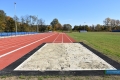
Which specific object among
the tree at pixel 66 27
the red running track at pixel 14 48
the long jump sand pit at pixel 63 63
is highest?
the tree at pixel 66 27

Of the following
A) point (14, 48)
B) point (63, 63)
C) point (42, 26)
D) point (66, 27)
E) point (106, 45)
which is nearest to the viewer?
point (63, 63)

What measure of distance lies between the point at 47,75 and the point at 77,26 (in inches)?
5811

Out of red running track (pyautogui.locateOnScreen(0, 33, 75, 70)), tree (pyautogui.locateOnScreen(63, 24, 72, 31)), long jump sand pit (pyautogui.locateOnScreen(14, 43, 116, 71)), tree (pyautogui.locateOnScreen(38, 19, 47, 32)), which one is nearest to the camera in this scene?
long jump sand pit (pyautogui.locateOnScreen(14, 43, 116, 71))

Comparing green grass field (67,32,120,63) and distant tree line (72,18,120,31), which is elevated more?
distant tree line (72,18,120,31)

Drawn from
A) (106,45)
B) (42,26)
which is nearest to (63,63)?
(106,45)

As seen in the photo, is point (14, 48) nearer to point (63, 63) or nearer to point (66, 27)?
point (63, 63)

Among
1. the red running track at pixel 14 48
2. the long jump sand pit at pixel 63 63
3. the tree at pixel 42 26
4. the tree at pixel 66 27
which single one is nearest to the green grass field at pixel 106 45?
the long jump sand pit at pixel 63 63

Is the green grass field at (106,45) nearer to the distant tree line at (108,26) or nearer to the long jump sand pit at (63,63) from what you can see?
the long jump sand pit at (63,63)

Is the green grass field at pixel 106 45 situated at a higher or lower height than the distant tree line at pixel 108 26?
lower

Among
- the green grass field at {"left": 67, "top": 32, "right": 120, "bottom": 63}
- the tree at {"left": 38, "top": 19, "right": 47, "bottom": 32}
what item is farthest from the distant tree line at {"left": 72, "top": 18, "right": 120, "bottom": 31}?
the green grass field at {"left": 67, "top": 32, "right": 120, "bottom": 63}

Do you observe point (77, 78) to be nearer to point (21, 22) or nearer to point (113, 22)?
point (21, 22)

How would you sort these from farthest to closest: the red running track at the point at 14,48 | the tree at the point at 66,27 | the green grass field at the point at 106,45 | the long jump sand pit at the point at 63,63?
the tree at the point at 66,27, the green grass field at the point at 106,45, the red running track at the point at 14,48, the long jump sand pit at the point at 63,63

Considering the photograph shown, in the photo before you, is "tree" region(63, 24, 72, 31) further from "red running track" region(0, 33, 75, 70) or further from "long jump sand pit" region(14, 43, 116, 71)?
"long jump sand pit" region(14, 43, 116, 71)

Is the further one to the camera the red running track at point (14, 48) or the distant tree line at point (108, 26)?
Result: the distant tree line at point (108, 26)
